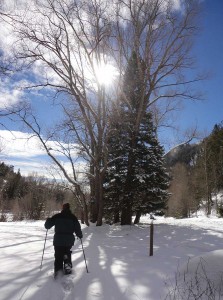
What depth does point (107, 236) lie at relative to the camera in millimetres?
13766

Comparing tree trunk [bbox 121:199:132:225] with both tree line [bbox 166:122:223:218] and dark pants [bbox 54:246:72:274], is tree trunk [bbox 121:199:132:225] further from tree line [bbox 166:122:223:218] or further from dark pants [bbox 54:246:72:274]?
tree line [bbox 166:122:223:218]

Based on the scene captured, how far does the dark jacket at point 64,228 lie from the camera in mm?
7121

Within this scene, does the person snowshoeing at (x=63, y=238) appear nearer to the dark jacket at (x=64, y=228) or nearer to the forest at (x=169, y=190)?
the dark jacket at (x=64, y=228)

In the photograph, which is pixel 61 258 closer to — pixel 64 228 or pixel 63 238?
pixel 63 238

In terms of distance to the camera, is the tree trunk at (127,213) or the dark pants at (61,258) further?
the tree trunk at (127,213)

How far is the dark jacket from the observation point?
7121 mm

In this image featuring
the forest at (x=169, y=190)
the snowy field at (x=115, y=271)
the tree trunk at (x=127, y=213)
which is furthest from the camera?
the forest at (x=169, y=190)

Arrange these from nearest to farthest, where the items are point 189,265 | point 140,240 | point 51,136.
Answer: point 189,265
point 140,240
point 51,136

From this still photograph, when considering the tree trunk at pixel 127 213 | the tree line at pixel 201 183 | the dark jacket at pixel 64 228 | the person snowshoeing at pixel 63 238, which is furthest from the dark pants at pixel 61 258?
the tree line at pixel 201 183

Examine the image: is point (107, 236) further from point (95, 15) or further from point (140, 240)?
point (95, 15)

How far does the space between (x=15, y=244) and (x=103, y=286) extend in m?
6.19

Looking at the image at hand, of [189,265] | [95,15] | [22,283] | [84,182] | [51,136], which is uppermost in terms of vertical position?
[95,15]

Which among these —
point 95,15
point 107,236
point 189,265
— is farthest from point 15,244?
point 95,15

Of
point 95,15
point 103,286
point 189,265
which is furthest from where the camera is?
point 95,15
